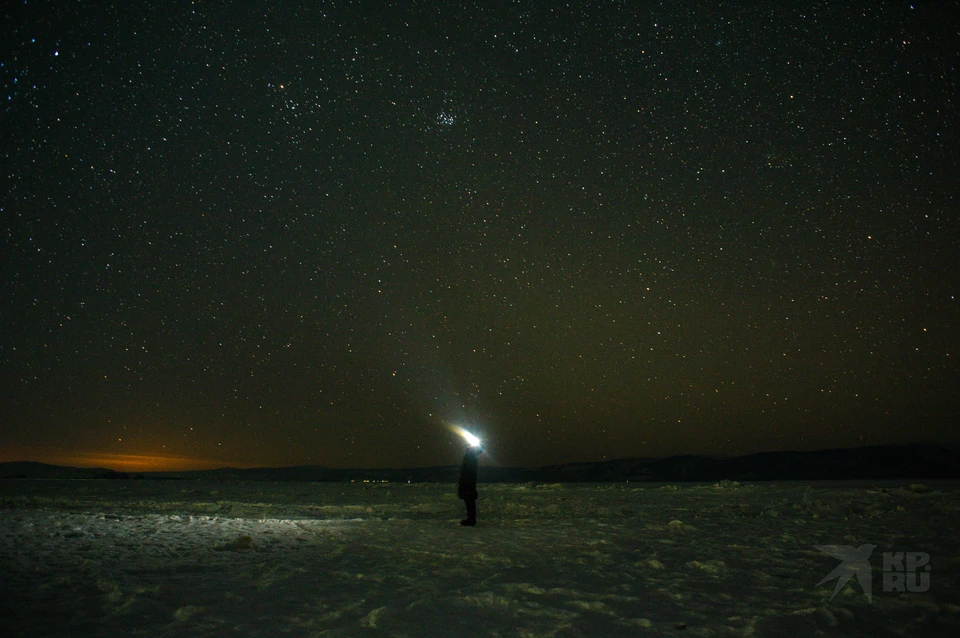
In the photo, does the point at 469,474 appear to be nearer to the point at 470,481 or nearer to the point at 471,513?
the point at 470,481

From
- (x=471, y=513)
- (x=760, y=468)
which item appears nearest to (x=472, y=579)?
(x=471, y=513)

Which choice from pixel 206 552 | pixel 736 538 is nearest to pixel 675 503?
pixel 736 538

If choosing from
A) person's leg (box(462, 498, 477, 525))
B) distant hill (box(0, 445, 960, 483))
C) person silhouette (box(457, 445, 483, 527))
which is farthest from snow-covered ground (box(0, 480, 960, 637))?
distant hill (box(0, 445, 960, 483))

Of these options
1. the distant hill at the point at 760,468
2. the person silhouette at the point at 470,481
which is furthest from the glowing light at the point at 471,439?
the distant hill at the point at 760,468

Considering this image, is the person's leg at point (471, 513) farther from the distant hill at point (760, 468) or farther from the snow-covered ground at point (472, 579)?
the distant hill at point (760, 468)

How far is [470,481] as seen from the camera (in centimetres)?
1144

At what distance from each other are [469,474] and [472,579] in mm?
5248

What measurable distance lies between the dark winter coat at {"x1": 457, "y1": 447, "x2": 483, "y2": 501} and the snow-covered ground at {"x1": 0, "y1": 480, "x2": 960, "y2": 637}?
0.69 meters

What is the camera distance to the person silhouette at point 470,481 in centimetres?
1136

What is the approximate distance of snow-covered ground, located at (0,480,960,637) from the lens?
15.5ft

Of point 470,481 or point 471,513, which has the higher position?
point 470,481

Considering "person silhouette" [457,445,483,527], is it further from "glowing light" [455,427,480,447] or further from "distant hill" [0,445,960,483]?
"distant hill" [0,445,960,483]

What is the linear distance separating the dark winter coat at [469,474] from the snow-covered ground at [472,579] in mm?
692

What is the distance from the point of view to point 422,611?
200 inches
